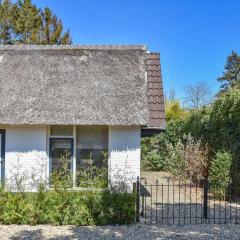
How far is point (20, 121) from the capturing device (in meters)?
11.7

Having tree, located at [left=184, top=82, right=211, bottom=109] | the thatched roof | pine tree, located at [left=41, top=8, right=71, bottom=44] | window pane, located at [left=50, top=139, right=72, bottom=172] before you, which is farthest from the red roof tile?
tree, located at [left=184, top=82, right=211, bottom=109]

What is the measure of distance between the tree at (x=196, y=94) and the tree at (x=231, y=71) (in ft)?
11.0

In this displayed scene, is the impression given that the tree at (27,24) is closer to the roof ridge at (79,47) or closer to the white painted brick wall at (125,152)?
the roof ridge at (79,47)

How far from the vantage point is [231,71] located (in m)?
58.0

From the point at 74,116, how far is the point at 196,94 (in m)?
45.8

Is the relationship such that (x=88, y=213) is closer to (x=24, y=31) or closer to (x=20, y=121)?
(x=20, y=121)

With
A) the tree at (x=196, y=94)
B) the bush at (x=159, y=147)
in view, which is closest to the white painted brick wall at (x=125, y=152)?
the bush at (x=159, y=147)

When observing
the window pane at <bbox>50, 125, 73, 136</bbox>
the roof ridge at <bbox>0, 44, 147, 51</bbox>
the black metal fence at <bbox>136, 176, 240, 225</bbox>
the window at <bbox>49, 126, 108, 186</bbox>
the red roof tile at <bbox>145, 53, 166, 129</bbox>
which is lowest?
the black metal fence at <bbox>136, 176, 240, 225</bbox>

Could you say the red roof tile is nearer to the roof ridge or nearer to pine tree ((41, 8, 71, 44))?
the roof ridge

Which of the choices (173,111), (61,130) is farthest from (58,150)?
(173,111)

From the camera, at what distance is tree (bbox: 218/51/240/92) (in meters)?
57.4

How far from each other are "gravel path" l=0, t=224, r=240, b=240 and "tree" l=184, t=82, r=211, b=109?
156 feet

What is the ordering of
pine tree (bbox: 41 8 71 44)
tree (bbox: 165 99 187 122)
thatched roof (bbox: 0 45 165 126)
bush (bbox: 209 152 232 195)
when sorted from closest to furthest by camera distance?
thatched roof (bbox: 0 45 165 126) → bush (bbox: 209 152 232 195) → pine tree (bbox: 41 8 71 44) → tree (bbox: 165 99 187 122)

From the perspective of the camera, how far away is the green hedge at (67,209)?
8703 mm
